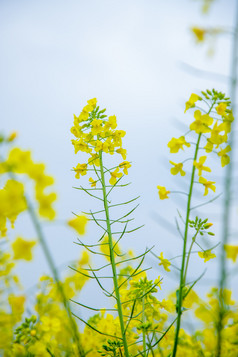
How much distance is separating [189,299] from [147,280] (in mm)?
248

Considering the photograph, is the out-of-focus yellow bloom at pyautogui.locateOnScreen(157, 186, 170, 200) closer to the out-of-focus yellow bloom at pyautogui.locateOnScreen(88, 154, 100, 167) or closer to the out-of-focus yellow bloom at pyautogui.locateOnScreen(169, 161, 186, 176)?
the out-of-focus yellow bloom at pyautogui.locateOnScreen(169, 161, 186, 176)

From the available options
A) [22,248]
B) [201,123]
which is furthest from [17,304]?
[201,123]

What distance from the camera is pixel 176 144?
1.56m

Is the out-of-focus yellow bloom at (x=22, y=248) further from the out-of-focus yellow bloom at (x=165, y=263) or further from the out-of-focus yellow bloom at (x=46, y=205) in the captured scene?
the out-of-focus yellow bloom at (x=165, y=263)

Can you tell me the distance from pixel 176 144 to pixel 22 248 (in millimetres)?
777

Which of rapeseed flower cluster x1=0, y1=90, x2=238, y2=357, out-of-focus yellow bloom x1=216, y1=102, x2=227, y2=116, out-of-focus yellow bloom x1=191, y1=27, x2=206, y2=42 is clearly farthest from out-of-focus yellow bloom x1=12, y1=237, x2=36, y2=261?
out-of-focus yellow bloom x1=191, y1=27, x2=206, y2=42

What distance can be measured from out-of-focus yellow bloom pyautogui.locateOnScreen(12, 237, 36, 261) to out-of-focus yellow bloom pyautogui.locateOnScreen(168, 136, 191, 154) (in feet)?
2.42

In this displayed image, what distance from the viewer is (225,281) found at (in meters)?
1.08

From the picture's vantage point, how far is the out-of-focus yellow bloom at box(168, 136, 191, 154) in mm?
1531

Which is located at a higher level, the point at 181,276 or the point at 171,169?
the point at 171,169

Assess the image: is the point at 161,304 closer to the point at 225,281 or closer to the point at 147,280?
the point at 147,280

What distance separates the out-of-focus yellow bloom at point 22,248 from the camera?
115 cm

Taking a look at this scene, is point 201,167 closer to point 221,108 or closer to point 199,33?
point 221,108

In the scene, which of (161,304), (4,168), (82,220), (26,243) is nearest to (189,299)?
(161,304)
